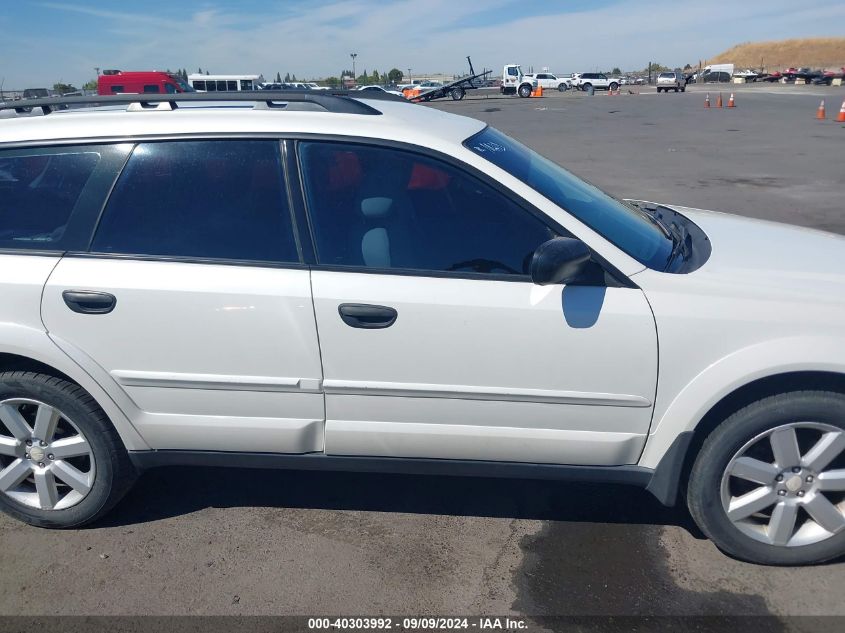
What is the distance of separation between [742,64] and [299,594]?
449ft

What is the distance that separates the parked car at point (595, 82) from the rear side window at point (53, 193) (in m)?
59.2

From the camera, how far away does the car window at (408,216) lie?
2.84 m

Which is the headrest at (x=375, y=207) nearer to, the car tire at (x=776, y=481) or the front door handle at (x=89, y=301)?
the front door handle at (x=89, y=301)

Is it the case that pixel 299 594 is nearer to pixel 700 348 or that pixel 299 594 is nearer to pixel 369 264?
pixel 369 264

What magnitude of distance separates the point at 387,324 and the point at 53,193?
152cm

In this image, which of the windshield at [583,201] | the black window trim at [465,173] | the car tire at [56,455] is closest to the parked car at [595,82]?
the windshield at [583,201]

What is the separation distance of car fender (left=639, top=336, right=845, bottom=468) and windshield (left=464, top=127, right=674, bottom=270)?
18.1 inches

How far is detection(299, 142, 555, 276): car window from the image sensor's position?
284 cm

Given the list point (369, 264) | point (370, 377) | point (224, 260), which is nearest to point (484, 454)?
point (370, 377)

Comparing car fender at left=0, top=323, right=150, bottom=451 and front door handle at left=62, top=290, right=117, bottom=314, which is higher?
front door handle at left=62, top=290, right=117, bottom=314

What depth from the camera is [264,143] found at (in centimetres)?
296

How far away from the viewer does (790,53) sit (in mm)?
118625

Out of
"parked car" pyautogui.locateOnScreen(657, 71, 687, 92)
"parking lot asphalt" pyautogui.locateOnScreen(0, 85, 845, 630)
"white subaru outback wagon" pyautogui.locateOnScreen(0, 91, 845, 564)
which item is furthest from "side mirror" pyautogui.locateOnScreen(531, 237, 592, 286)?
"parked car" pyautogui.locateOnScreen(657, 71, 687, 92)

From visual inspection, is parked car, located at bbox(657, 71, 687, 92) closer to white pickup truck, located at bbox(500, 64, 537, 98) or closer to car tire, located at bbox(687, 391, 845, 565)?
white pickup truck, located at bbox(500, 64, 537, 98)
